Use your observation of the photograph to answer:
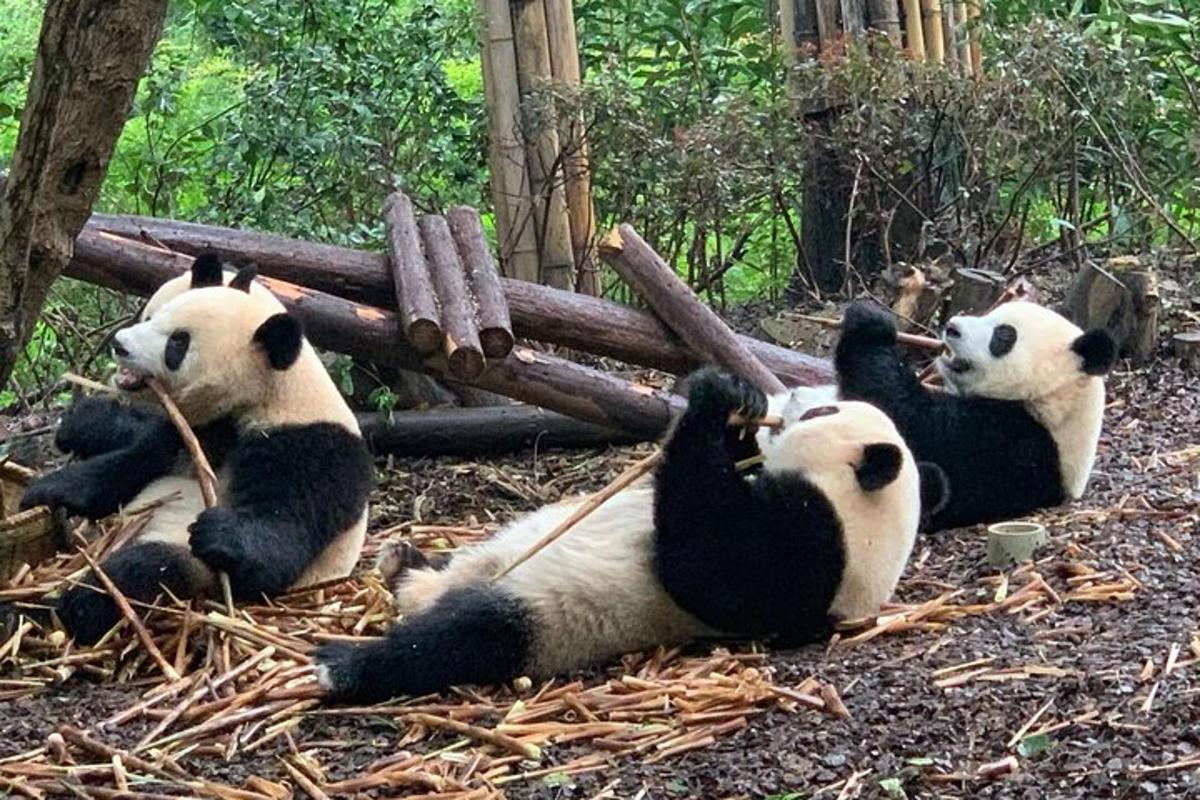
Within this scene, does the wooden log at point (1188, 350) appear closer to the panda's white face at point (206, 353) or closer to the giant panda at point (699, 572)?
the giant panda at point (699, 572)

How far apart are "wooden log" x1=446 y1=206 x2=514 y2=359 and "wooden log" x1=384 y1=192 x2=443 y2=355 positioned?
Answer: 0.17 m

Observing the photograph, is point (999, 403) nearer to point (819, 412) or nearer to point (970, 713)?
point (819, 412)

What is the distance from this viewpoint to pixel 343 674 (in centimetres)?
396

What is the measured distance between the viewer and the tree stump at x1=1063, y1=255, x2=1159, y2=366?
721 centimetres

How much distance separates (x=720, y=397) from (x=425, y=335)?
1.58 metres

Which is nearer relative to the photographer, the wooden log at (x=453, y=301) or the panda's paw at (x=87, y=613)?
the panda's paw at (x=87, y=613)

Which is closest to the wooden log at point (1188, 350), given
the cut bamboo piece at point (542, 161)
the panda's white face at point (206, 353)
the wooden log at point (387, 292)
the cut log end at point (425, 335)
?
the wooden log at point (387, 292)

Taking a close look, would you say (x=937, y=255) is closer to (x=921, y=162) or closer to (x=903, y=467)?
(x=921, y=162)

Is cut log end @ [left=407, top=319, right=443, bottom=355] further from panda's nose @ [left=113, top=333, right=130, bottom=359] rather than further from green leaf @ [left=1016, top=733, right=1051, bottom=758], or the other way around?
green leaf @ [left=1016, top=733, right=1051, bottom=758]

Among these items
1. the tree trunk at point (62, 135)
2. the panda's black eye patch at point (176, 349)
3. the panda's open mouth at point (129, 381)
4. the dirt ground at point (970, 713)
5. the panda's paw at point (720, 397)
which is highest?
the tree trunk at point (62, 135)

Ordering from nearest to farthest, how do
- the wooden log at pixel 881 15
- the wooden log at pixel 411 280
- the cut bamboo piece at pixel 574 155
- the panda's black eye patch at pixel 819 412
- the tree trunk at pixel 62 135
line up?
the tree trunk at pixel 62 135, the panda's black eye patch at pixel 819 412, the wooden log at pixel 411 280, the cut bamboo piece at pixel 574 155, the wooden log at pixel 881 15

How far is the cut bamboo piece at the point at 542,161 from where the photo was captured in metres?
7.86

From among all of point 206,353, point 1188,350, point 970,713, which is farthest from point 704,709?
point 1188,350

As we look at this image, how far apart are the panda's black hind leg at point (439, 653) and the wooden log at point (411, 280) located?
1.60m
